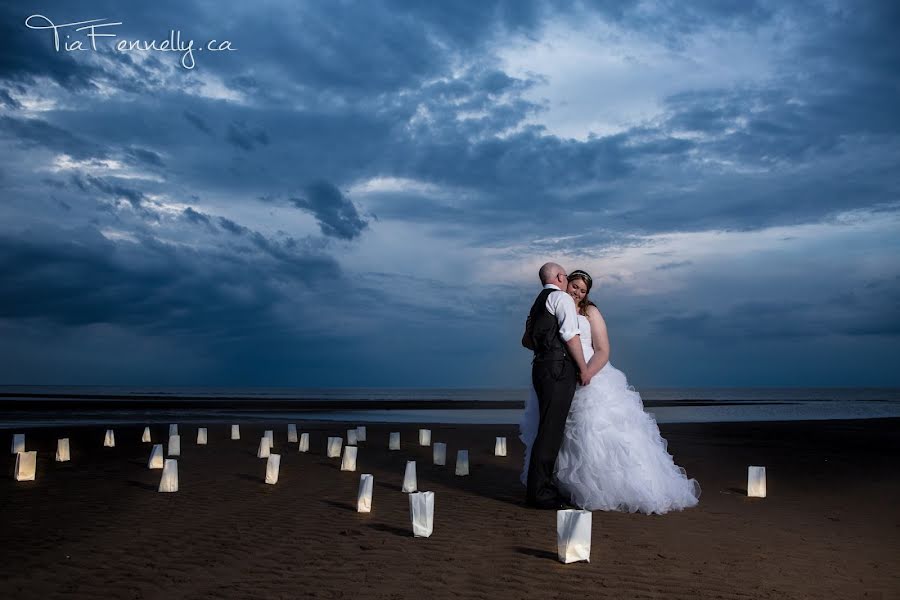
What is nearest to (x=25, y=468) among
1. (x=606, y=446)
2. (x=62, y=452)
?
(x=62, y=452)

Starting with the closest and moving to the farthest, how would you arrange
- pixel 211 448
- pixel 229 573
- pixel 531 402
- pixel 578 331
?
pixel 229 573, pixel 578 331, pixel 531 402, pixel 211 448

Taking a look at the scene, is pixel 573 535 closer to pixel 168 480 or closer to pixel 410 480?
pixel 410 480

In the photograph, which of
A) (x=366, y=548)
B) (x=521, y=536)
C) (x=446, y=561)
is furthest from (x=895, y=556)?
(x=366, y=548)

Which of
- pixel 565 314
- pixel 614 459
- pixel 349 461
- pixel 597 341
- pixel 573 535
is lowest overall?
pixel 349 461

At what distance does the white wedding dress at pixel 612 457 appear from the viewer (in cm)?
879

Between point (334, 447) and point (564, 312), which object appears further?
point (334, 447)

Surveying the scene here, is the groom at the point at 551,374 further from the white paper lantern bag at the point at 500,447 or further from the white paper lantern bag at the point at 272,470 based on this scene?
the white paper lantern bag at the point at 500,447

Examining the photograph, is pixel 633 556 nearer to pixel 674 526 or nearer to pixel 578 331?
pixel 674 526

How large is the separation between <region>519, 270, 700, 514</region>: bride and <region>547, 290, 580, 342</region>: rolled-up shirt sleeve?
0.48 m

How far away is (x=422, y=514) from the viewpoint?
731 centimetres

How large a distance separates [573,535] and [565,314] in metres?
3.19

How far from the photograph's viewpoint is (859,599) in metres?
5.46

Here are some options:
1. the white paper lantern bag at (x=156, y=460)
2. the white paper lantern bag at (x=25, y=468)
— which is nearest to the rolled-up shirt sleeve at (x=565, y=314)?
the white paper lantern bag at (x=156, y=460)

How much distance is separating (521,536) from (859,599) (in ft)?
9.86
